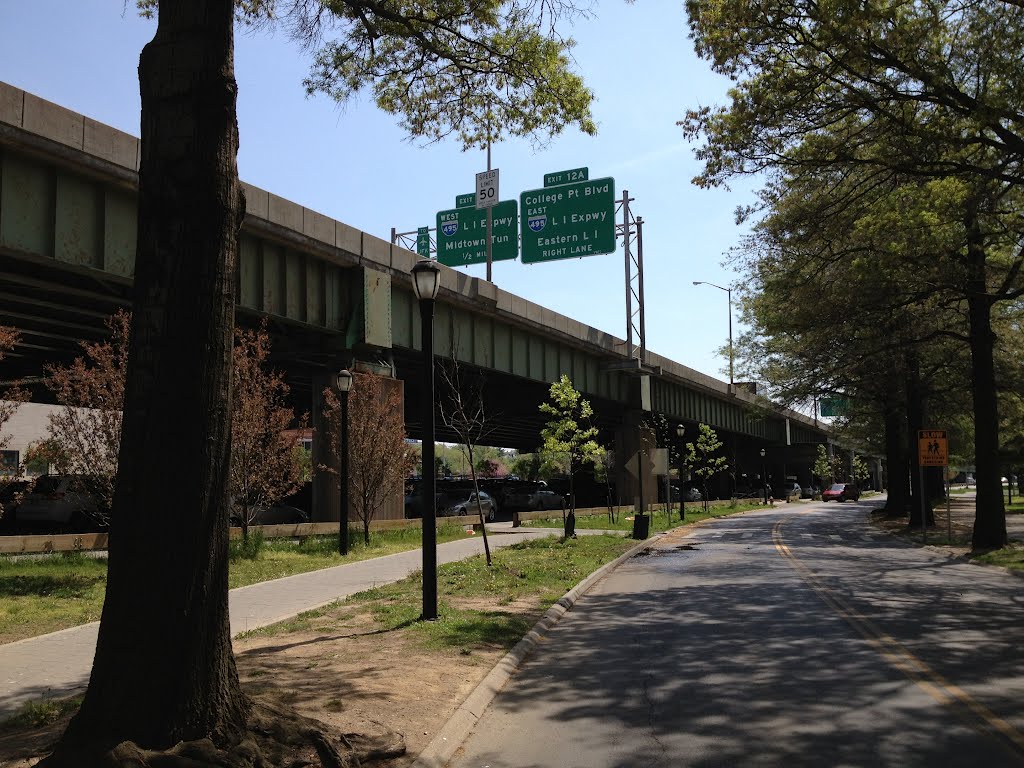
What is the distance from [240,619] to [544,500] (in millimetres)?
39787

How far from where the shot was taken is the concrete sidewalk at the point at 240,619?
710cm

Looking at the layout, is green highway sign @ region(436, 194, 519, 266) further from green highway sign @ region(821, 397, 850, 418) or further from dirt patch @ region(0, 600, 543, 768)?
dirt patch @ region(0, 600, 543, 768)

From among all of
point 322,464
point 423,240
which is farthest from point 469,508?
point 322,464

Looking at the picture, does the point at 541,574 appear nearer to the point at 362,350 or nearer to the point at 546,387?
the point at 362,350

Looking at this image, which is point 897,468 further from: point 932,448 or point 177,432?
point 177,432

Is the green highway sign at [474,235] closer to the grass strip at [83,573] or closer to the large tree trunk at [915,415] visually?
the grass strip at [83,573]

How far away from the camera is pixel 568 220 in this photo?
92.7 feet

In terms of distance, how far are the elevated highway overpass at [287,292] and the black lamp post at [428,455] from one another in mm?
8225

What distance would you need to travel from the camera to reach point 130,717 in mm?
4656

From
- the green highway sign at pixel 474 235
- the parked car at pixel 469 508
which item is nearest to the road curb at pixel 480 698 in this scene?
the green highway sign at pixel 474 235

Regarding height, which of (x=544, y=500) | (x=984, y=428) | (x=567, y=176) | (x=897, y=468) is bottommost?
(x=544, y=500)

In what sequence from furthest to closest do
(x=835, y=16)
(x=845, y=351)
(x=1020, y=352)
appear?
(x=1020, y=352) < (x=845, y=351) < (x=835, y=16)

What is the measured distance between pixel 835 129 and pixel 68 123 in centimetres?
1369

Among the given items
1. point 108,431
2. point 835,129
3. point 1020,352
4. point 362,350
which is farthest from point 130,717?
point 1020,352
